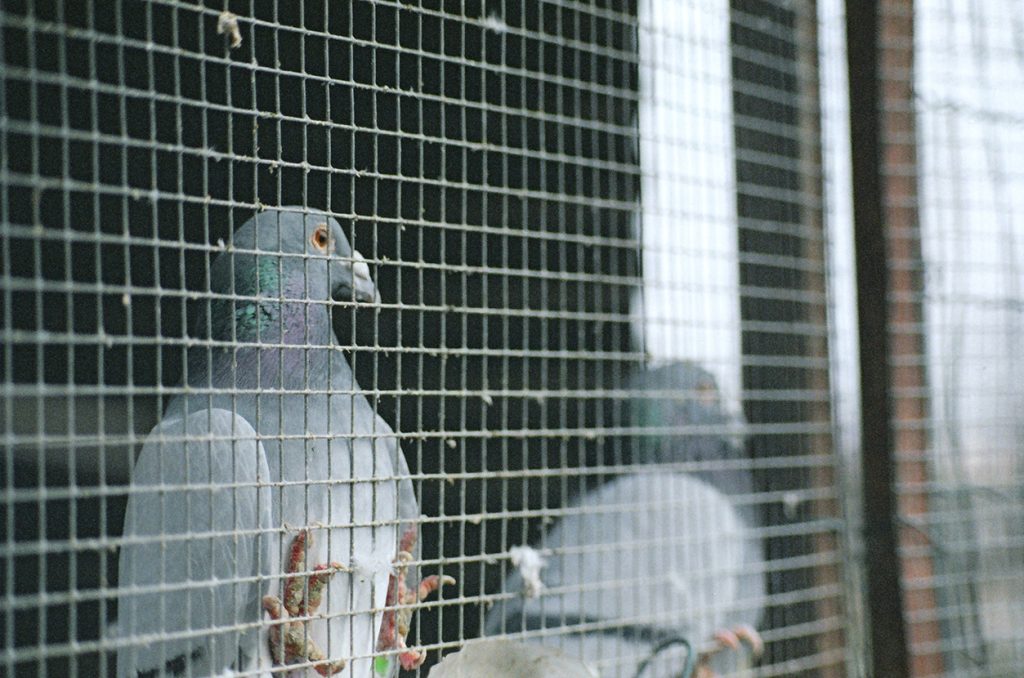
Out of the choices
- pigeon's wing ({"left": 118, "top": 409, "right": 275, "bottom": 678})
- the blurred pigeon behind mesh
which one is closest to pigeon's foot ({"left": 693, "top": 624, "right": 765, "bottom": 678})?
the blurred pigeon behind mesh

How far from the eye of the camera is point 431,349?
1.34 meters

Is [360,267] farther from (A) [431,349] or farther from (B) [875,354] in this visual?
(B) [875,354]

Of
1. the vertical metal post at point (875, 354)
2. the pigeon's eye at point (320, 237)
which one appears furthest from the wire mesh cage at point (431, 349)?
the vertical metal post at point (875, 354)

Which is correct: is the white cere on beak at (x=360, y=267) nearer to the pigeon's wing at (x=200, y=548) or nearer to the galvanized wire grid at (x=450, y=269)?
the galvanized wire grid at (x=450, y=269)

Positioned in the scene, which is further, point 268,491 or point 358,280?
point 358,280

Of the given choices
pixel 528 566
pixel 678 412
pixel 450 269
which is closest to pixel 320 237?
pixel 450 269

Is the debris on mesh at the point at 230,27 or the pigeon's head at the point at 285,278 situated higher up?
the debris on mesh at the point at 230,27

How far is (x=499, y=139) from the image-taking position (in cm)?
180

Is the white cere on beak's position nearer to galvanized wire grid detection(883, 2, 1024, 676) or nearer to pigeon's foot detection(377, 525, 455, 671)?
pigeon's foot detection(377, 525, 455, 671)

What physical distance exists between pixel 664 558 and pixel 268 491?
0.88m

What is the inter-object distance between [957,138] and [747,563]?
846 millimetres

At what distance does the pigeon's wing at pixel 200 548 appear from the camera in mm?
1177

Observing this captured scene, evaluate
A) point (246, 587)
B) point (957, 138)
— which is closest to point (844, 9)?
point (957, 138)

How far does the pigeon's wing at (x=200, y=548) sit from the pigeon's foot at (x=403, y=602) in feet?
0.60
